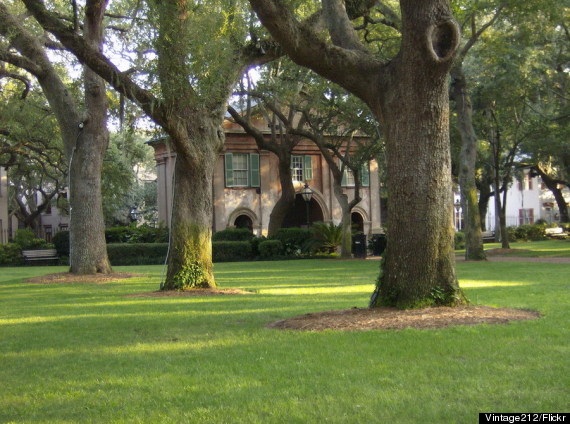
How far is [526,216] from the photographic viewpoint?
70.2m

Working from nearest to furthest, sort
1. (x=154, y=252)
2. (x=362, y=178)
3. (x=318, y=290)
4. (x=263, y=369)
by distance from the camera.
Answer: (x=263, y=369) < (x=318, y=290) < (x=154, y=252) < (x=362, y=178)

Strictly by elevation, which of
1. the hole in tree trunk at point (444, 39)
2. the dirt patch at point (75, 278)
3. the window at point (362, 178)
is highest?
the window at point (362, 178)

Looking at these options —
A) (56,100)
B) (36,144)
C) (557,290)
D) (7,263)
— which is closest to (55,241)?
(7,263)

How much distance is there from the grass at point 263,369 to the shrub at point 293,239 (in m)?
24.1

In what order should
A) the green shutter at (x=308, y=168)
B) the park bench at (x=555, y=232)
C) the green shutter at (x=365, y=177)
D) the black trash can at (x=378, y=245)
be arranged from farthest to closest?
the park bench at (x=555, y=232)
the green shutter at (x=365, y=177)
the green shutter at (x=308, y=168)
the black trash can at (x=378, y=245)

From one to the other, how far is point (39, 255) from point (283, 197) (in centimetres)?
1271

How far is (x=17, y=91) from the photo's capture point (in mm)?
31344

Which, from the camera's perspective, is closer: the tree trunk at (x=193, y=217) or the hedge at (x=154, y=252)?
the tree trunk at (x=193, y=217)

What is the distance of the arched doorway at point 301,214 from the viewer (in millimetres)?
43531

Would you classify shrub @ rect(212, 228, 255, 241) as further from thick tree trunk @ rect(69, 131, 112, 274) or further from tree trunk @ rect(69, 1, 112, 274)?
thick tree trunk @ rect(69, 131, 112, 274)

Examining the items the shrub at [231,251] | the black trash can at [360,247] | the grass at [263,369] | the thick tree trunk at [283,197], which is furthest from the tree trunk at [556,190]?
the grass at [263,369]

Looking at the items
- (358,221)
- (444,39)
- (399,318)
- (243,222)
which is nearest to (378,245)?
(358,221)

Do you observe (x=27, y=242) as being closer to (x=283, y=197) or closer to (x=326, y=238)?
(x=283, y=197)

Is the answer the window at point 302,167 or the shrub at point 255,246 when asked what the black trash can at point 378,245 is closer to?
the shrub at point 255,246
